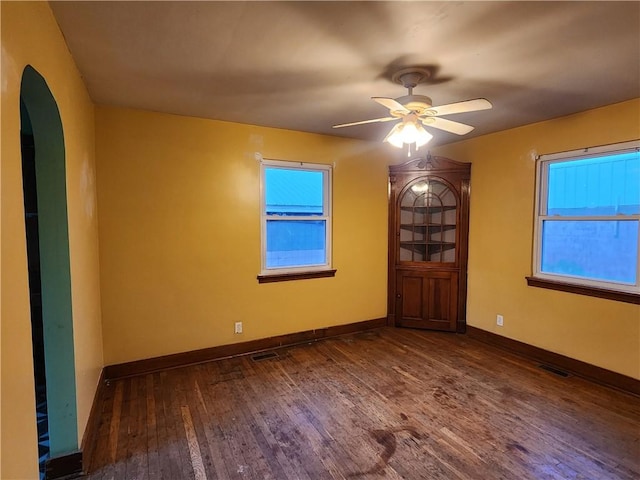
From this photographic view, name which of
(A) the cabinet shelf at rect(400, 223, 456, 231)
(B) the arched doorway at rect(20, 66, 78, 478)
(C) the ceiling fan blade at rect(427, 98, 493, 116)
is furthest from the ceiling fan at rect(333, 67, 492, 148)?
(A) the cabinet shelf at rect(400, 223, 456, 231)

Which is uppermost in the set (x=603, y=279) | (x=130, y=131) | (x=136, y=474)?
(x=130, y=131)

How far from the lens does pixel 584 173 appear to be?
10.5 feet

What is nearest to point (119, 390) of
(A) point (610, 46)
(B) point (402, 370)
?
(B) point (402, 370)

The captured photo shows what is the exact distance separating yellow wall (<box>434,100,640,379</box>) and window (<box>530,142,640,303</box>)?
4.2 inches

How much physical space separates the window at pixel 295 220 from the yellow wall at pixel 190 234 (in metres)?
0.10

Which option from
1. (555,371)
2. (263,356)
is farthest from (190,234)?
(555,371)

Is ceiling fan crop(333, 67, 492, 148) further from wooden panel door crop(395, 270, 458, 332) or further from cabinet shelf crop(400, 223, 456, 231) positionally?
wooden panel door crop(395, 270, 458, 332)

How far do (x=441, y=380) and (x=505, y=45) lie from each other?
2.58 m

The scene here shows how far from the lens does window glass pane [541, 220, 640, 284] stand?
2908 mm

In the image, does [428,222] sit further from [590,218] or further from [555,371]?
[555,371]

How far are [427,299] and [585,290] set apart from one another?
164 cm

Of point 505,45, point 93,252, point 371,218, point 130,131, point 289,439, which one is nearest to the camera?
point 505,45

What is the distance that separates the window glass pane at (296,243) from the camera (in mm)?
3816

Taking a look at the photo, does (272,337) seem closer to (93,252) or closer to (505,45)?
(93,252)
